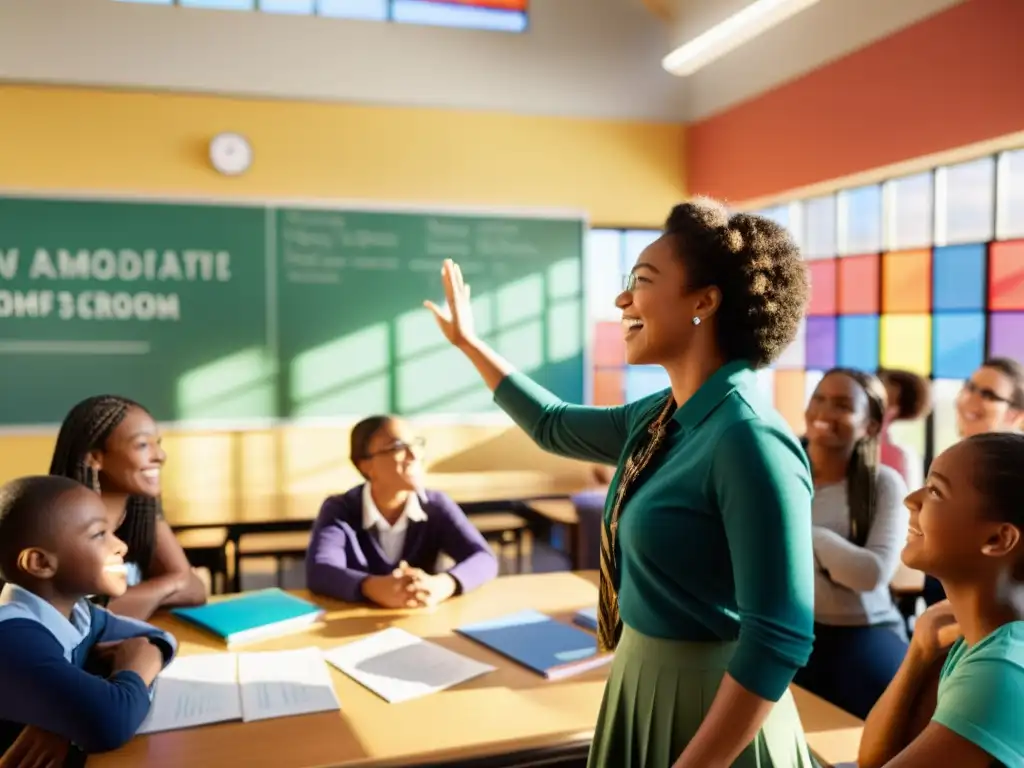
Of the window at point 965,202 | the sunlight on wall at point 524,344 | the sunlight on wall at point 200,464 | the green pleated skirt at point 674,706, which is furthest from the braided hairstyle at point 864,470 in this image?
the sunlight on wall at point 200,464

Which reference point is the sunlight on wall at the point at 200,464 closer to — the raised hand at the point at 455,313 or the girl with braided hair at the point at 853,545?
the girl with braided hair at the point at 853,545

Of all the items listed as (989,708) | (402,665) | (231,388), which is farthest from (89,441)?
Result: (231,388)

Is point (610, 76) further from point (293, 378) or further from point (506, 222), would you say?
point (293, 378)

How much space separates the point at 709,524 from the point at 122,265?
427 cm

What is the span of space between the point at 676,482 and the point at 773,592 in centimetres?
18

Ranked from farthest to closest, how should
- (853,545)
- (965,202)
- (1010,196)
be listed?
(965,202) < (1010,196) < (853,545)

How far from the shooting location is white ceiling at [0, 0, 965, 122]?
178 inches

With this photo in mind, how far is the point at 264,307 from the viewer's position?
195 inches

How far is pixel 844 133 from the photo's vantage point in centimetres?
432

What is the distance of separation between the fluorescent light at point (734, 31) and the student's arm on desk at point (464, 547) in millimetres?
2171

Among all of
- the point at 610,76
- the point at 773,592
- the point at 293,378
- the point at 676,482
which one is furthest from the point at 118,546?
the point at 610,76

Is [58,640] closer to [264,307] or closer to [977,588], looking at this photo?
[977,588]

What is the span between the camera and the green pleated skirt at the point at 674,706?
3.89 feet

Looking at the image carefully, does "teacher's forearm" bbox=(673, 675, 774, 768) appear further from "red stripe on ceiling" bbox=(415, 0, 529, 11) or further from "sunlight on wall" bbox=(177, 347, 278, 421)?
"red stripe on ceiling" bbox=(415, 0, 529, 11)
